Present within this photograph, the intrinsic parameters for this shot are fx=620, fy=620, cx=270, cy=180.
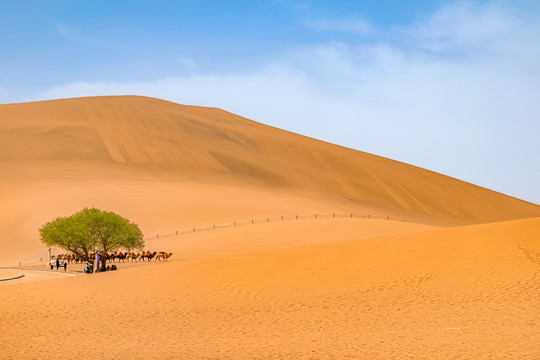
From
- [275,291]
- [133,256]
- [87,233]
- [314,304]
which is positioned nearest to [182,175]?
[133,256]

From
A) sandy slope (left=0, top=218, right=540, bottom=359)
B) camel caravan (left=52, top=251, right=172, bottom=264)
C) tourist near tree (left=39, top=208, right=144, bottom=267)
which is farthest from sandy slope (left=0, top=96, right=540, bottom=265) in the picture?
sandy slope (left=0, top=218, right=540, bottom=359)

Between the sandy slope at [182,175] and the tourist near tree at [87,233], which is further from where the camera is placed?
the sandy slope at [182,175]

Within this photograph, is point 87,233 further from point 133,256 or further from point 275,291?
point 275,291

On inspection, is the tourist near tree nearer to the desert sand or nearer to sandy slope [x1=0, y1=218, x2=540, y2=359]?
the desert sand

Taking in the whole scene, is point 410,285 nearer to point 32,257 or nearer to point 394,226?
point 394,226

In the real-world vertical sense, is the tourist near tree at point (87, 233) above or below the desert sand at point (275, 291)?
above

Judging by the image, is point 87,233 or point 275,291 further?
point 87,233

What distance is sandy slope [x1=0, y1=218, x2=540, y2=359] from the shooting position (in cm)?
→ 1430

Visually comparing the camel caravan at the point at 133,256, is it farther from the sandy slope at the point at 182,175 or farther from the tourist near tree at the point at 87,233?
the sandy slope at the point at 182,175

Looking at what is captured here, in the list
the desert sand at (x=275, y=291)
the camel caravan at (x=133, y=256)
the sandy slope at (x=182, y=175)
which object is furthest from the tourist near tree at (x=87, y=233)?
the sandy slope at (x=182, y=175)

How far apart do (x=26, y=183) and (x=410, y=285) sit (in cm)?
6307

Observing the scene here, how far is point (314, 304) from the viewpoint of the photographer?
1995cm

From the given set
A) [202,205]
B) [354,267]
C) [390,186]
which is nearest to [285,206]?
[202,205]

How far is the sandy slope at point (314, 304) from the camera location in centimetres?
1430
